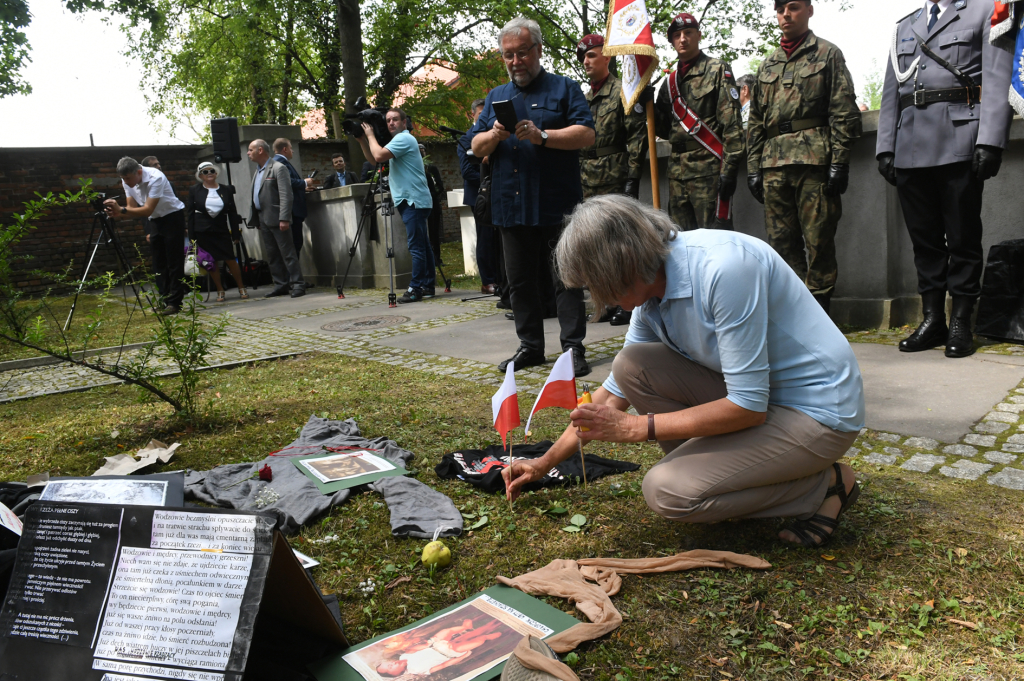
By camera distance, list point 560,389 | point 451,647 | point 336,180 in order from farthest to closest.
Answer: point 336,180
point 560,389
point 451,647

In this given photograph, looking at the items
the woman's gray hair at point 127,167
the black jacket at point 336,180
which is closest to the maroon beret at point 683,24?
the woman's gray hair at point 127,167

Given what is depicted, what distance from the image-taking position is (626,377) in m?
2.72

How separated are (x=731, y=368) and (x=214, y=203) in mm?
9953

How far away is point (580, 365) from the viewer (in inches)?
196

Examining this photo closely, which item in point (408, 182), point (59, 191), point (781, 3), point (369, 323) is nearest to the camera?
point (781, 3)

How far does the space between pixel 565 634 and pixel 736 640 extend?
0.46 m

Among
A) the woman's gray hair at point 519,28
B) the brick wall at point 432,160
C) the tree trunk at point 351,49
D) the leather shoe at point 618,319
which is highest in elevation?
the tree trunk at point 351,49

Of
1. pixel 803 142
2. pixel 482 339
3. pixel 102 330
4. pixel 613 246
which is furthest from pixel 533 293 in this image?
pixel 102 330

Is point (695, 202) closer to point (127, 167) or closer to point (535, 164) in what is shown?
point (535, 164)

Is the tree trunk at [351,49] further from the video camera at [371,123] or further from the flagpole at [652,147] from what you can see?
the flagpole at [652,147]

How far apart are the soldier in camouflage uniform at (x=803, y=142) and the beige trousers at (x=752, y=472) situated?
329 cm

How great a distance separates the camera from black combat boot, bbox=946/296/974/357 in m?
4.71

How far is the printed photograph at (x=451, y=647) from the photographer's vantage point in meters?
1.96

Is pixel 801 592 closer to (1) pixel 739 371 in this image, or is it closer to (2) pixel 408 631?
(1) pixel 739 371
